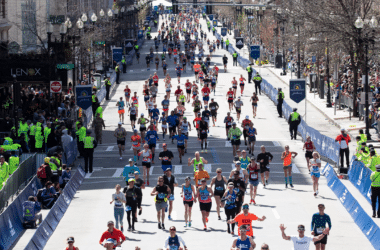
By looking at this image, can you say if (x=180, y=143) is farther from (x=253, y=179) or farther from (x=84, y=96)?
(x=84, y=96)

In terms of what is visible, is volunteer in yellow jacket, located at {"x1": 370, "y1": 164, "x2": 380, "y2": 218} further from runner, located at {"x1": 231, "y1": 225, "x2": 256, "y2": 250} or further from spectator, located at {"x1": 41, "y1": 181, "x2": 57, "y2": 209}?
spectator, located at {"x1": 41, "y1": 181, "x2": 57, "y2": 209}

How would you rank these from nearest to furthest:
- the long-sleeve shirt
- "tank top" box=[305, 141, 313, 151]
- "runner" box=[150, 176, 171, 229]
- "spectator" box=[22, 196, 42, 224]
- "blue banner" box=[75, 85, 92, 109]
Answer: the long-sleeve shirt
"runner" box=[150, 176, 171, 229]
"spectator" box=[22, 196, 42, 224]
"tank top" box=[305, 141, 313, 151]
"blue banner" box=[75, 85, 92, 109]

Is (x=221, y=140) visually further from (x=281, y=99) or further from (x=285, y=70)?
(x=285, y=70)

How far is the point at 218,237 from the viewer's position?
1875cm

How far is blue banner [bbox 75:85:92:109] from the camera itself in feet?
123

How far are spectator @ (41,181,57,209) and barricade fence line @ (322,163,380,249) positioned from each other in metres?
8.62

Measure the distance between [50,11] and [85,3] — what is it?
2009cm

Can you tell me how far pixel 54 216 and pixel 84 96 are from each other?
17.3 meters

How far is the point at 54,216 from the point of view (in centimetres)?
2084

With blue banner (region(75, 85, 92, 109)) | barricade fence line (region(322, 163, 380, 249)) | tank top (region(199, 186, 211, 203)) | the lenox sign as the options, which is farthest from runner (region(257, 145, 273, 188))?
the lenox sign

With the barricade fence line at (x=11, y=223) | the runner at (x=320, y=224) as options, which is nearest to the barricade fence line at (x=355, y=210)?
the runner at (x=320, y=224)

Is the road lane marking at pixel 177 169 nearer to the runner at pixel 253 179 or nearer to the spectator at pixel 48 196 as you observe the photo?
the runner at pixel 253 179

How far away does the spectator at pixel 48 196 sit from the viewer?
22.4 metres

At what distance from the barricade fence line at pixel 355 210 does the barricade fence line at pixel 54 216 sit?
7886 millimetres
